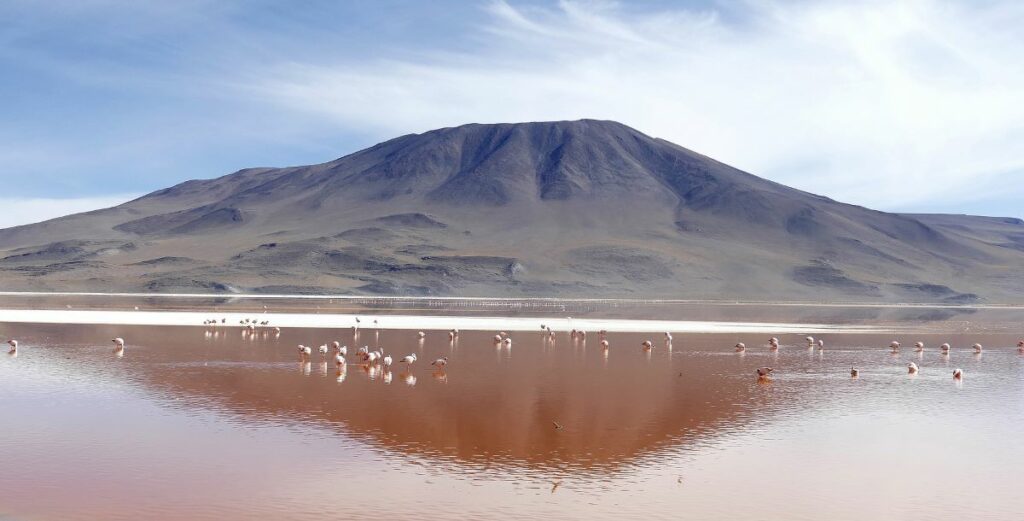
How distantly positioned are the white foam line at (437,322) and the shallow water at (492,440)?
2120cm

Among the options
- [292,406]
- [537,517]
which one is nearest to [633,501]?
[537,517]

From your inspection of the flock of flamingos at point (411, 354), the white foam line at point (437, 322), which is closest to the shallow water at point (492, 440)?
the flock of flamingos at point (411, 354)

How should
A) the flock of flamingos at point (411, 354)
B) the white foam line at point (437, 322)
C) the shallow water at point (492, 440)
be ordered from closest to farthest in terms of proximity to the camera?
the shallow water at point (492, 440)
the flock of flamingos at point (411, 354)
the white foam line at point (437, 322)

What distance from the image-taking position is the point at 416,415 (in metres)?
23.5

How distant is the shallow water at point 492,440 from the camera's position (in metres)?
15.4

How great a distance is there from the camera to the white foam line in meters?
58.6

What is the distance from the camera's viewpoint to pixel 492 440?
Answer: 67.3 ft

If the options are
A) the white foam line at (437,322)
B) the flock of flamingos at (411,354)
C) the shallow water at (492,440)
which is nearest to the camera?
the shallow water at (492,440)

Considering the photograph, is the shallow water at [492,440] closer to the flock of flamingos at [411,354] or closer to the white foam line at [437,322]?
the flock of flamingos at [411,354]

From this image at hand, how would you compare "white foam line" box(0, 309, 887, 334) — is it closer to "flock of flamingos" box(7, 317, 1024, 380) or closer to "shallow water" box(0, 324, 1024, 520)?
"flock of flamingos" box(7, 317, 1024, 380)

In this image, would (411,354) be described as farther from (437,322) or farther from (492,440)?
(437,322)

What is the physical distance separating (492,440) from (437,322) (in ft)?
143

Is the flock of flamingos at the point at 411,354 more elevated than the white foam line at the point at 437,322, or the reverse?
the white foam line at the point at 437,322

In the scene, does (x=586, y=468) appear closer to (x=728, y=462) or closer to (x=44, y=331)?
(x=728, y=462)
